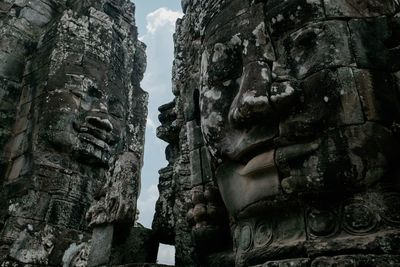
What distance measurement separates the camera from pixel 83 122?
5473 millimetres

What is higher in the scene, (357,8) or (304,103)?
(357,8)

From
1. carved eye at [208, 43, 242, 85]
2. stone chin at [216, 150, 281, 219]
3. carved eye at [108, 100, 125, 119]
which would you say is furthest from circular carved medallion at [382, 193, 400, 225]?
carved eye at [108, 100, 125, 119]

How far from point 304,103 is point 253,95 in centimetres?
27

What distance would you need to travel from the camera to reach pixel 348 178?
6.07 feet

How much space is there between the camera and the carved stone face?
529 cm

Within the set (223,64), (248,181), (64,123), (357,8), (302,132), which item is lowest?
(248,181)

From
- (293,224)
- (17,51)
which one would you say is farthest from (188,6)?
(17,51)

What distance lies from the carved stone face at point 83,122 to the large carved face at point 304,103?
326 centimetres

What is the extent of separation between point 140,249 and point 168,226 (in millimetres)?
301

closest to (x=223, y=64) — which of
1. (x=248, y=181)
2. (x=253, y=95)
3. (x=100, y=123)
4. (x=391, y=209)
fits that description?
(x=253, y=95)

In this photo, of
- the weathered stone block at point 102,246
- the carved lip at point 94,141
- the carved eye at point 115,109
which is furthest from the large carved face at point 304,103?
the carved eye at point 115,109

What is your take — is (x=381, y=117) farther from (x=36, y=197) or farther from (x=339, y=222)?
(x=36, y=197)

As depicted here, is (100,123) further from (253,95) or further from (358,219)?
(358,219)

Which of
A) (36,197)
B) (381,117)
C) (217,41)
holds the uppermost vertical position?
(217,41)
